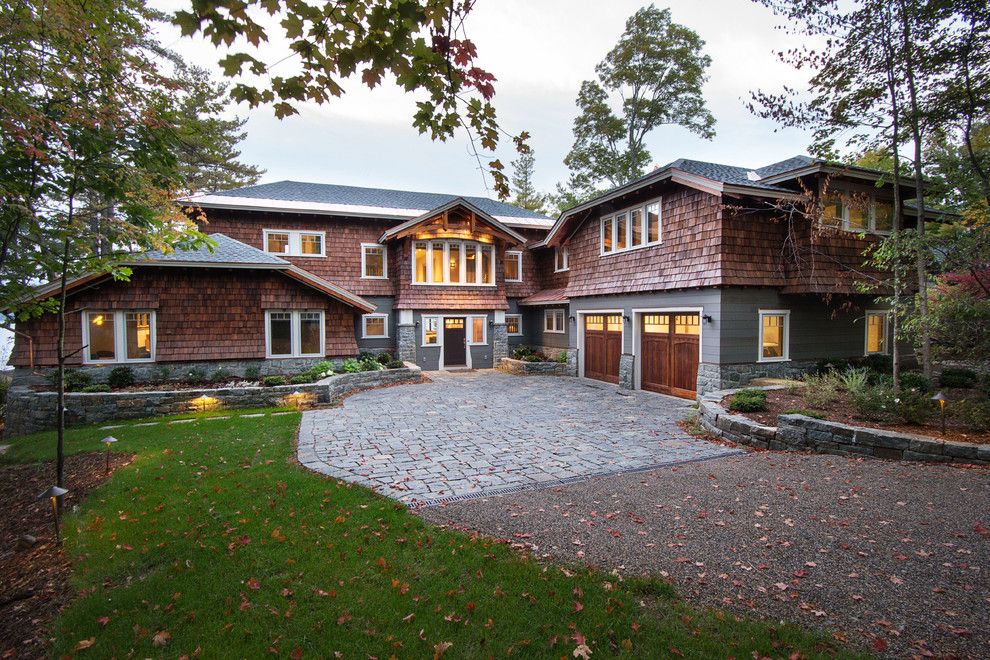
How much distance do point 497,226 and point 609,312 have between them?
645cm

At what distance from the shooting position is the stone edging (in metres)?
6.29

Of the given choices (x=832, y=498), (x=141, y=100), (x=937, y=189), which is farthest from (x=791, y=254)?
(x=141, y=100)

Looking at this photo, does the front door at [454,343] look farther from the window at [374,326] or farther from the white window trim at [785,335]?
the white window trim at [785,335]

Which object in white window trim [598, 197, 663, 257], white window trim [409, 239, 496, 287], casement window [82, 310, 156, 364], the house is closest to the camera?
the house

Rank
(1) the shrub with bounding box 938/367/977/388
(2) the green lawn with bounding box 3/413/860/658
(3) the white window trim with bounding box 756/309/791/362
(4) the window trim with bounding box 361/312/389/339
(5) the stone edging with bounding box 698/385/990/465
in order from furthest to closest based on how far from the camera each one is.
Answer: (4) the window trim with bounding box 361/312/389/339
(3) the white window trim with bounding box 756/309/791/362
(1) the shrub with bounding box 938/367/977/388
(5) the stone edging with bounding box 698/385/990/465
(2) the green lawn with bounding box 3/413/860/658

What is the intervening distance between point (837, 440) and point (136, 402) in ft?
47.8

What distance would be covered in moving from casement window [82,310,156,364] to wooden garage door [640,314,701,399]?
49.2ft

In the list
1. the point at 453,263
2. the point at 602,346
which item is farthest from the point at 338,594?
the point at 453,263

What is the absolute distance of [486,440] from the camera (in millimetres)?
8438

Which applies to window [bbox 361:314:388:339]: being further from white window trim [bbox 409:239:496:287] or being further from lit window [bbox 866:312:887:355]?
lit window [bbox 866:312:887:355]

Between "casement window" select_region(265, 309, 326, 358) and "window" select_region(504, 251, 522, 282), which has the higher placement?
"window" select_region(504, 251, 522, 282)

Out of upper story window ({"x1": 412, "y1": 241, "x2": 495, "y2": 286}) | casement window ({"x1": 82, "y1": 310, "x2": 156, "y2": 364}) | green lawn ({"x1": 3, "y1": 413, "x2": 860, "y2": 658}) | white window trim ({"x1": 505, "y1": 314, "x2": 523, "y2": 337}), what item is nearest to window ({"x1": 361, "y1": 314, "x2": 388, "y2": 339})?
upper story window ({"x1": 412, "y1": 241, "x2": 495, "y2": 286})

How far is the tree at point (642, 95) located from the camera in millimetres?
24000

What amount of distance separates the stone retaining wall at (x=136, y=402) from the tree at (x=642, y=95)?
22.1m
